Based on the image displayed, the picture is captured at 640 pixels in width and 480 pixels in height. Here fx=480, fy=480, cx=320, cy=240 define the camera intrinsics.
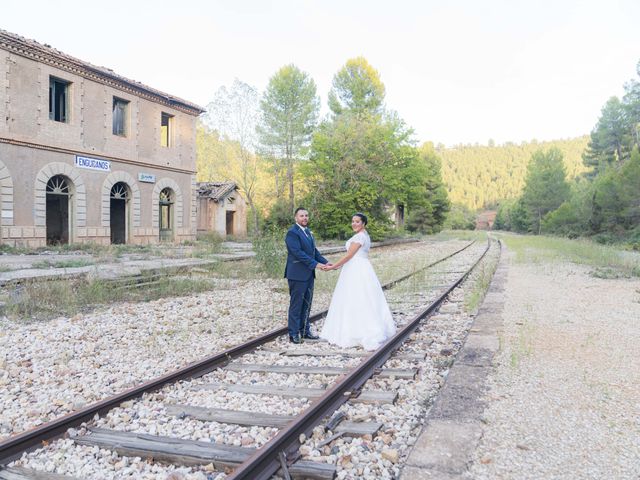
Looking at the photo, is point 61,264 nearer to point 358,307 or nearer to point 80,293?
point 80,293

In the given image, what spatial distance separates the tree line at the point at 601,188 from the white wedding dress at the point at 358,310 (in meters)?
30.2

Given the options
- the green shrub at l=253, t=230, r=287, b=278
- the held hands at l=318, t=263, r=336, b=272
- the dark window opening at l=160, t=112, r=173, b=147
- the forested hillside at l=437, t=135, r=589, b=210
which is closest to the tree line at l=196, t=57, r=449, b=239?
the dark window opening at l=160, t=112, r=173, b=147

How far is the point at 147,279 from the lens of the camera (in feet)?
36.9

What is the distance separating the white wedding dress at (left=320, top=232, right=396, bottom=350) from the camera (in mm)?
6367

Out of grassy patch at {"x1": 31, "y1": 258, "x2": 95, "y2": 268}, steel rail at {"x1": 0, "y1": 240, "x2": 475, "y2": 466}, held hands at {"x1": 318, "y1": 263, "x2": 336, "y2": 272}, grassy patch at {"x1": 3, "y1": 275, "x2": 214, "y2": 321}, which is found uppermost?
held hands at {"x1": 318, "y1": 263, "x2": 336, "y2": 272}

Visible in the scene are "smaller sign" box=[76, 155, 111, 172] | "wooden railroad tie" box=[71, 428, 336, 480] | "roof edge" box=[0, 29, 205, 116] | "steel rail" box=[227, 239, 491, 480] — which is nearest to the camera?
"steel rail" box=[227, 239, 491, 480]

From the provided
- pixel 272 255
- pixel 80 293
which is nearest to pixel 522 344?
pixel 80 293

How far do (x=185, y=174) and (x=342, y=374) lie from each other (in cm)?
2330

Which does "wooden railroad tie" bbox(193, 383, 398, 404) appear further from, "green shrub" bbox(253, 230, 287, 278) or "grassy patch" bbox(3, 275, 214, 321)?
"green shrub" bbox(253, 230, 287, 278)

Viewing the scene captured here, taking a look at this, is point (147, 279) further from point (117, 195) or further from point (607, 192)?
point (607, 192)

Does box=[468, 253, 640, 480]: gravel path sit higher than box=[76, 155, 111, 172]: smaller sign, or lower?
lower

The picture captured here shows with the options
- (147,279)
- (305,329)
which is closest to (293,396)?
(305,329)

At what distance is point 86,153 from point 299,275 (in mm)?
17251

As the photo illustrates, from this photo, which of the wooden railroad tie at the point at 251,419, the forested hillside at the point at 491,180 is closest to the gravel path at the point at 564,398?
the wooden railroad tie at the point at 251,419
